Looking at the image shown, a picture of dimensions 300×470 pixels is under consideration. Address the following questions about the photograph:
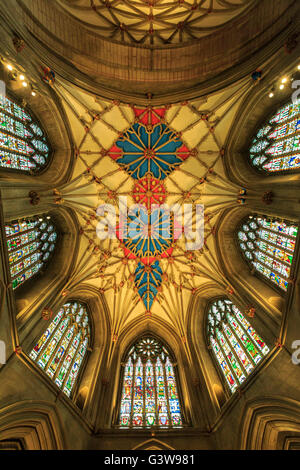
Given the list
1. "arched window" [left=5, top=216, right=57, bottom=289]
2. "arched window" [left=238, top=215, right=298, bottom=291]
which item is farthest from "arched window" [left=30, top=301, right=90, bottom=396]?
"arched window" [left=238, top=215, right=298, bottom=291]

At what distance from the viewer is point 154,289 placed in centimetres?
1467

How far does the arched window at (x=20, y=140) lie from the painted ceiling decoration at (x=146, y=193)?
1361 millimetres

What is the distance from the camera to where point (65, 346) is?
1064cm

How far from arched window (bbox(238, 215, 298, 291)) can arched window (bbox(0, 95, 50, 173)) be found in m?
9.75

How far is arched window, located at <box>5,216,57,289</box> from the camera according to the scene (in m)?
8.86

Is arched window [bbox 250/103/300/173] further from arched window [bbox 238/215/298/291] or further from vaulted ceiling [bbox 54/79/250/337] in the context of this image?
arched window [bbox 238/215/298/291]

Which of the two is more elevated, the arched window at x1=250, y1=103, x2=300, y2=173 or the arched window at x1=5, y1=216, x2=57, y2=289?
the arched window at x1=250, y1=103, x2=300, y2=173

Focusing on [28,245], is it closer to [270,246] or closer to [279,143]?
[270,246]

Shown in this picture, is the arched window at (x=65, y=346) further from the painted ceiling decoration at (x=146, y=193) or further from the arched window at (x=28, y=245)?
the arched window at (x=28, y=245)

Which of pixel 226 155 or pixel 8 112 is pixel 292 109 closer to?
pixel 226 155

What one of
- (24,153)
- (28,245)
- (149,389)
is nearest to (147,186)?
(24,153)

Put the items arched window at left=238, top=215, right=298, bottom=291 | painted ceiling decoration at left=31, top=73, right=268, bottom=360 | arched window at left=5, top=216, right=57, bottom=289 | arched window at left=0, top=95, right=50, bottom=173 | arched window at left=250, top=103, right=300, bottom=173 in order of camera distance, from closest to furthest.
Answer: arched window at left=0, top=95, right=50, bottom=173 → arched window at left=250, top=103, right=300, bottom=173 → arched window at left=238, top=215, right=298, bottom=291 → arched window at left=5, top=216, right=57, bottom=289 → painted ceiling decoration at left=31, top=73, right=268, bottom=360

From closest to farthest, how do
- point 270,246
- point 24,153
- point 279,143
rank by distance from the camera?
1. point 24,153
2. point 279,143
3. point 270,246

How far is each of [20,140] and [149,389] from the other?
39.6 ft
